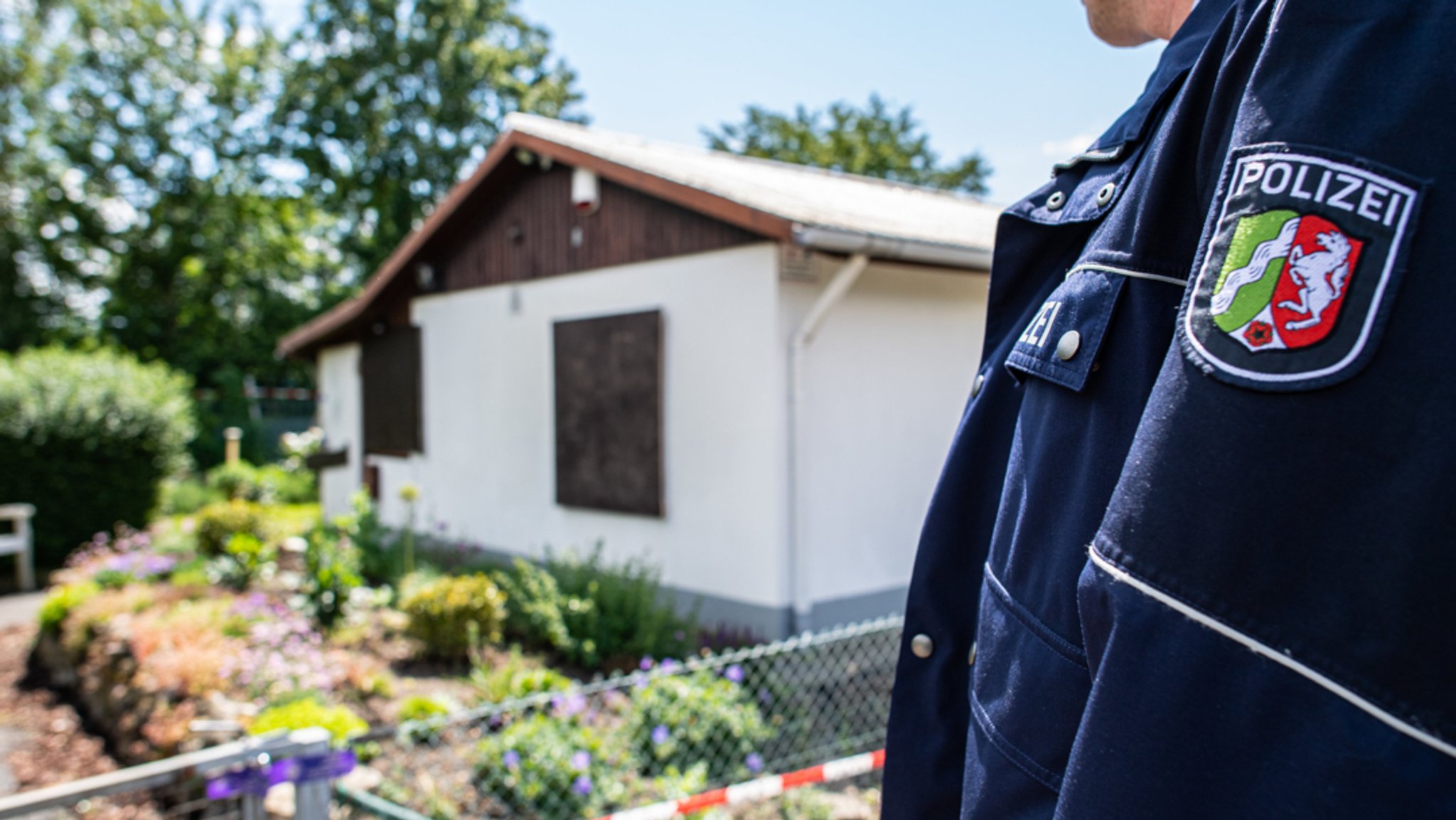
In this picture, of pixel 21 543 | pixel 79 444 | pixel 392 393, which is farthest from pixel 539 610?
pixel 79 444

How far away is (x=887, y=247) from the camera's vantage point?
20.5ft

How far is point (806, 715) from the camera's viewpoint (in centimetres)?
539

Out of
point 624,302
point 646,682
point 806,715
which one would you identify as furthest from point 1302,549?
point 624,302

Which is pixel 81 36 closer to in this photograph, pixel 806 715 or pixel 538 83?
pixel 538 83

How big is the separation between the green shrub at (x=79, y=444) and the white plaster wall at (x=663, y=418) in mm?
5478

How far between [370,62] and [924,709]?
91.9 ft

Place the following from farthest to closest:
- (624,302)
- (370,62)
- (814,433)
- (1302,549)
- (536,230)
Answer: (370,62) < (536,230) < (624,302) < (814,433) < (1302,549)

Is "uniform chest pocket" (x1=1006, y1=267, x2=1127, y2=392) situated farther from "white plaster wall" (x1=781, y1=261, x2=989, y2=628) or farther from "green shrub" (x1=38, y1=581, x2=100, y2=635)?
"green shrub" (x1=38, y1=581, x2=100, y2=635)

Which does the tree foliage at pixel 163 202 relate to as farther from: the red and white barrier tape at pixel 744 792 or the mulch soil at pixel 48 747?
the red and white barrier tape at pixel 744 792

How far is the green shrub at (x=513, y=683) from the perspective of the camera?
5.25 meters

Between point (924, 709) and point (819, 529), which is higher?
point (924, 709)

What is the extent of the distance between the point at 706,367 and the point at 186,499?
12.0 metres

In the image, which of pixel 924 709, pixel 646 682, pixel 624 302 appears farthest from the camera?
pixel 624 302

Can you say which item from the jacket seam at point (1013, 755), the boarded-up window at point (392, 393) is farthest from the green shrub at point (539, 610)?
the jacket seam at point (1013, 755)
